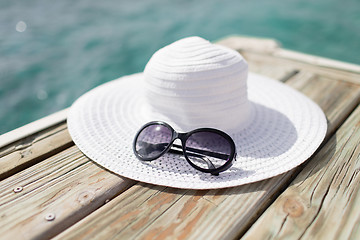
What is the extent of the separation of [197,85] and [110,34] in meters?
3.65

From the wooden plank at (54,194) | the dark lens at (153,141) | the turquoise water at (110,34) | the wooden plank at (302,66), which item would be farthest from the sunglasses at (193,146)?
the turquoise water at (110,34)

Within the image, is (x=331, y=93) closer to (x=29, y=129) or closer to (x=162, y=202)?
(x=162, y=202)

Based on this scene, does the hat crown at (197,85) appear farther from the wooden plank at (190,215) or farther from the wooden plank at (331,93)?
the wooden plank at (331,93)

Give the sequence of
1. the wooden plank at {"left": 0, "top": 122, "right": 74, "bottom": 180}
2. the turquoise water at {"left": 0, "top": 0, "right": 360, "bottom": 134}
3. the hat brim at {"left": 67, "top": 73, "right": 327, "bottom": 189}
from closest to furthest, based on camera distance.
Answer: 1. the hat brim at {"left": 67, "top": 73, "right": 327, "bottom": 189}
2. the wooden plank at {"left": 0, "top": 122, "right": 74, "bottom": 180}
3. the turquoise water at {"left": 0, "top": 0, "right": 360, "bottom": 134}

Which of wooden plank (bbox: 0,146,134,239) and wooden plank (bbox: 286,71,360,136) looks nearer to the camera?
wooden plank (bbox: 0,146,134,239)

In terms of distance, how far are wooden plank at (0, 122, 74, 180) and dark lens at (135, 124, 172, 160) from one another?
1.13 ft

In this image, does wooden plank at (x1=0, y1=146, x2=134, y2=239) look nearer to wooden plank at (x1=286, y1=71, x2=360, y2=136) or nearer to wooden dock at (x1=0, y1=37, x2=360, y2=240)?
wooden dock at (x1=0, y1=37, x2=360, y2=240)

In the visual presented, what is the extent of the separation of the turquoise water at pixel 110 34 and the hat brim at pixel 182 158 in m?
1.78

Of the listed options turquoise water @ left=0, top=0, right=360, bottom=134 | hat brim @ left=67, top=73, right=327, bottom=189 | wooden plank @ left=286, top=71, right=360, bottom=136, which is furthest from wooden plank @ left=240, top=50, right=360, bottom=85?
turquoise water @ left=0, top=0, right=360, bottom=134

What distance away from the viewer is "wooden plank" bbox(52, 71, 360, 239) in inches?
30.0

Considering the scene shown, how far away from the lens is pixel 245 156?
0.97 meters

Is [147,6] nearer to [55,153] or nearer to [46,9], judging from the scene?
[46,9]

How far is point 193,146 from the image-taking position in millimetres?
974

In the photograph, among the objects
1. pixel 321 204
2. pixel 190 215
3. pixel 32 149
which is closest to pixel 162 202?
pixel 190 215
